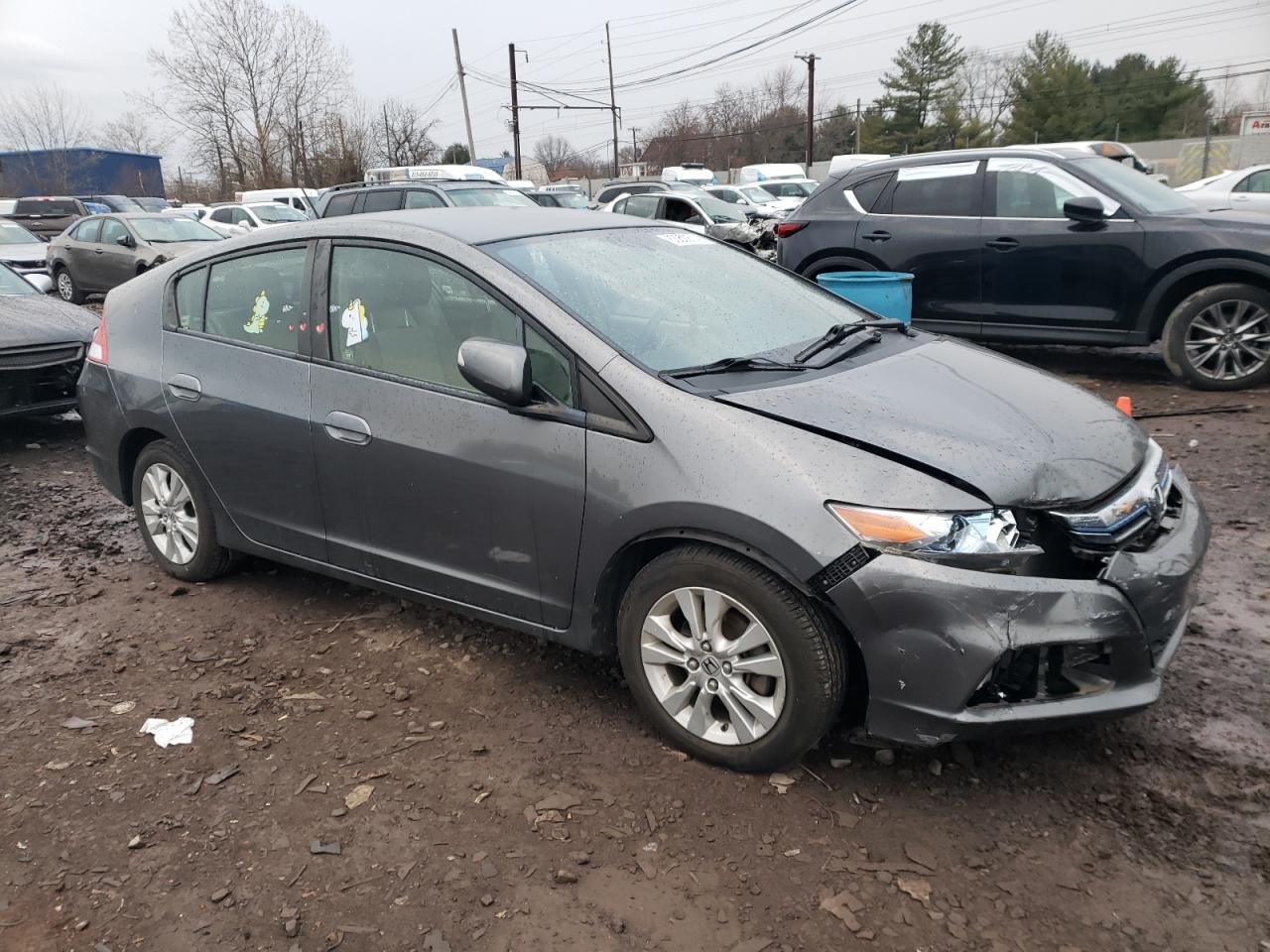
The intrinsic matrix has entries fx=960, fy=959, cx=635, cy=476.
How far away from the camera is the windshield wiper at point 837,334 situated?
10.9ft

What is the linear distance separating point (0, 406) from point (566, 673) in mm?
5652

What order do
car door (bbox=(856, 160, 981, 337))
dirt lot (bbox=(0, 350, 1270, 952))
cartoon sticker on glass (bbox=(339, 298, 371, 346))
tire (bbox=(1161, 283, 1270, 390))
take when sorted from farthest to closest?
1. car door (bbox=(856, 160, 981, 337))
2. tire (bbox=(1161, 283, 1270, 390))
3. cartoon sticker on glass (bbox=(339, 298, 371, 346))
4. dirt lot (bbox=(0, 350, 1270, 952))

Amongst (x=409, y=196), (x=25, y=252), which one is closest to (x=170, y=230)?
(x=25, y=252)

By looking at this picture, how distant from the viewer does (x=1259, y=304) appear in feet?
22.1

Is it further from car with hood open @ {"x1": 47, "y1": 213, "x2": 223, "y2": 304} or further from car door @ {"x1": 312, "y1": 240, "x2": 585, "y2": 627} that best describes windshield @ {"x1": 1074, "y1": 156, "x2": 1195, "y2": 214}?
car with hood open @ {"x1": 47, "y1": 213, "x2": 223, "y2": 304}

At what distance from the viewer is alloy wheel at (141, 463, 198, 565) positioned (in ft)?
14.4

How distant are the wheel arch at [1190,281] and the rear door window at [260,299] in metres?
6.07

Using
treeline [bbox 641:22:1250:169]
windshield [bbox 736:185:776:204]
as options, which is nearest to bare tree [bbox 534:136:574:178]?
treeline [bbox 641:22:1250:169]

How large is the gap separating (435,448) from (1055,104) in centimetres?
5641

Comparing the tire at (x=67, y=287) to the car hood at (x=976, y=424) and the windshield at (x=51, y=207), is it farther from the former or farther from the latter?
the car hood at (x=976, y=424)

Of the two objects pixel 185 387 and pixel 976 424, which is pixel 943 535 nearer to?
pixel 976 424

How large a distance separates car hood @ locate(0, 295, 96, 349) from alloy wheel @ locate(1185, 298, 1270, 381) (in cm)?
812

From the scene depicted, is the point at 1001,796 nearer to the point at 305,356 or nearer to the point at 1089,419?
the point at 1089,419

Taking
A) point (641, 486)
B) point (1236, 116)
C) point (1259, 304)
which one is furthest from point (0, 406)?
point (1236, 116)
